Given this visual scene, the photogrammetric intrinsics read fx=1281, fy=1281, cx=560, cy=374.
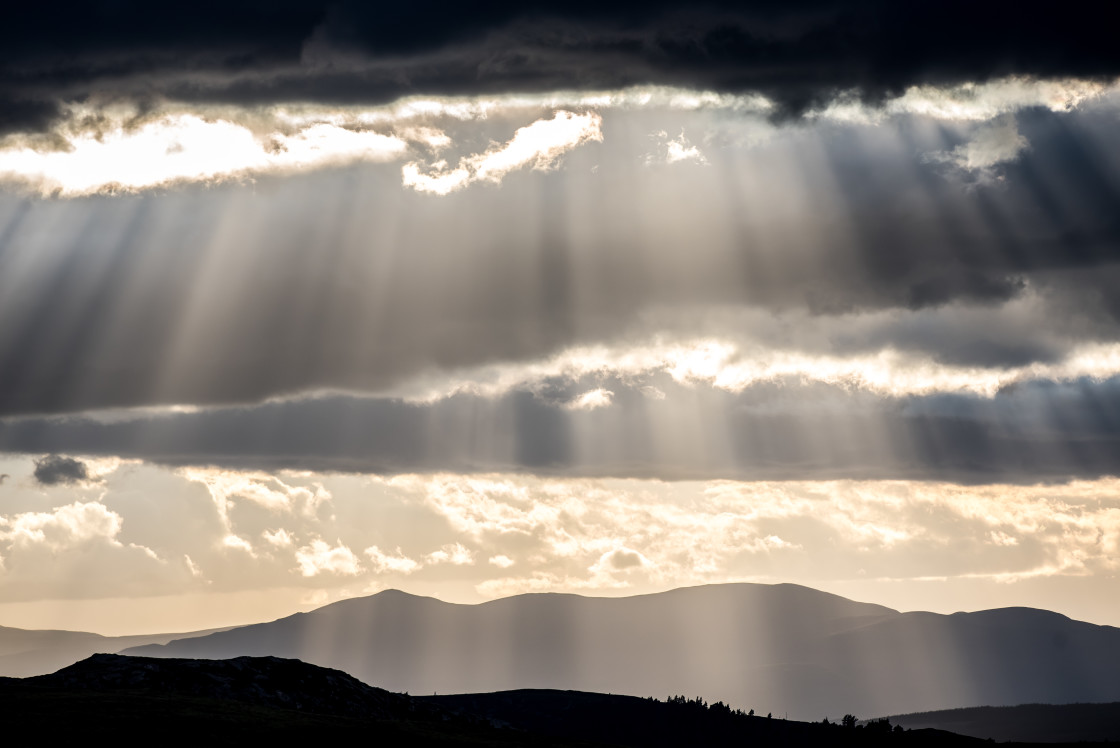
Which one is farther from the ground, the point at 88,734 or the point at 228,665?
the point at 228,665

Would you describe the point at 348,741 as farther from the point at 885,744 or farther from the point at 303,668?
the point at 885,744

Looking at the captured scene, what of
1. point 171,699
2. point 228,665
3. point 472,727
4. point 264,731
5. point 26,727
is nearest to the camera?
point 26,727

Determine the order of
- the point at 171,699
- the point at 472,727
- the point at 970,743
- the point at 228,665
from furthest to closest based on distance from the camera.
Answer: the point at 970,743, the point at 228,665, the point at 472,727, the point at 171,699

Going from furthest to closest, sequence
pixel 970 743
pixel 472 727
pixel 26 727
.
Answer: pixel 970 743
pixel 472 727
pixel 26 727

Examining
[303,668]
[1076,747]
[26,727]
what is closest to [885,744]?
[1076,747]

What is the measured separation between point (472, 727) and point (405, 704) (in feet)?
97.1

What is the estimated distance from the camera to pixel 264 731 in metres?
116

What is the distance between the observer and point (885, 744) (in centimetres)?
18288

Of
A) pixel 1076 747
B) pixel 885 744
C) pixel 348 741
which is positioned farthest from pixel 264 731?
pixel 1076 747

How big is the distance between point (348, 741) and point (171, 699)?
72.9 feet

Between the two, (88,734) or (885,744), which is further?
(885,744)

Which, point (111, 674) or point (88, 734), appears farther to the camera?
point (111, 674)

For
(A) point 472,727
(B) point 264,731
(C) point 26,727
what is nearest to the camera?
(C) point 26,727

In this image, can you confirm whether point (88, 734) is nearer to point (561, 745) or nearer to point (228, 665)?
point (561, 745)
